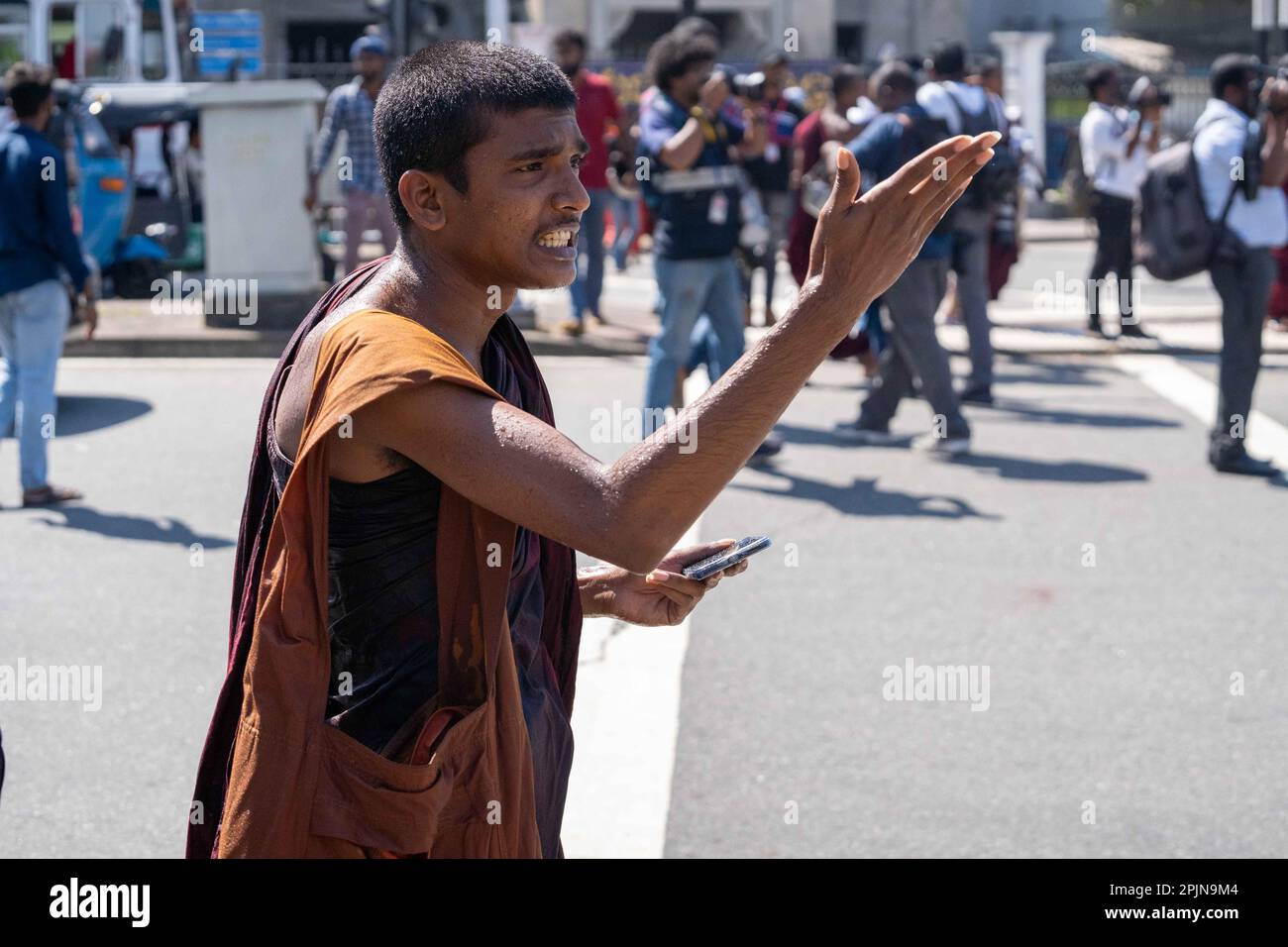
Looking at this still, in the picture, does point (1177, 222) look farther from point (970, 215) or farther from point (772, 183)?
point (772, 183)

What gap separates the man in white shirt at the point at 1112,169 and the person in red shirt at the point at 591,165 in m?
3.68

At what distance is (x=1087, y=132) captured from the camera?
1378 centimetres

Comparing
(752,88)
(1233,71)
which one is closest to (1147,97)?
(752,88)

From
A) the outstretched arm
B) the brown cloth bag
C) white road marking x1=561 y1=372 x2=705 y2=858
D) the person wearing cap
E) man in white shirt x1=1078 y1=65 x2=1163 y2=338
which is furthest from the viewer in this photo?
man in white shirt x1=1078 y1=65 x2=1163 y2=338

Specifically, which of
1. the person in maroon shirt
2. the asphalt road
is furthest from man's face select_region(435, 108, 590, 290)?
the person in maroon shirt

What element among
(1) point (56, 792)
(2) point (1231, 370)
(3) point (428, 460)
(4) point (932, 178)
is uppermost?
(4) point (932, 178)

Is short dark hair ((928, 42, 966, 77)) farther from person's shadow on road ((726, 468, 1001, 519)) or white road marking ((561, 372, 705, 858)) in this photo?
white road marking ((561, 372, 705, 858))

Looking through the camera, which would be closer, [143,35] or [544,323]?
[544,323]

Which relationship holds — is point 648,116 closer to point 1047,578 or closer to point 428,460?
point 1047,578

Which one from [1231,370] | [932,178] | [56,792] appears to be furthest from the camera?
[1231,370]

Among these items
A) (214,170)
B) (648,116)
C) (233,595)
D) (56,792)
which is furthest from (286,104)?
(233,595)

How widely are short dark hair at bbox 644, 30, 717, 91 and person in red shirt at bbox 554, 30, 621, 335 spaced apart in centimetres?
355

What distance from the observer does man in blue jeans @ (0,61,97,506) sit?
817cm

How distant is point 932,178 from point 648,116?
7.27 metres
